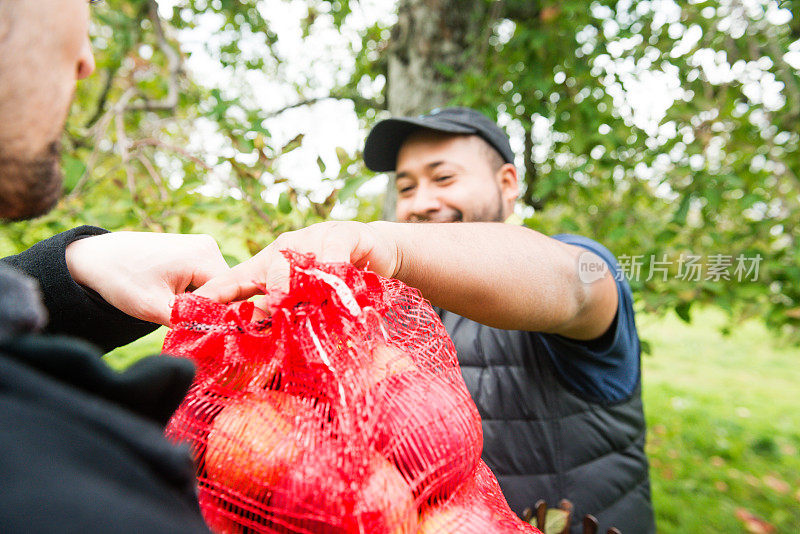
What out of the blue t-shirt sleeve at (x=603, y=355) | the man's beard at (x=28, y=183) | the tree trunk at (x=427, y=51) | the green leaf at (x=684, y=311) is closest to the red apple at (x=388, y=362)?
the man's beard at (x=28, y=183)

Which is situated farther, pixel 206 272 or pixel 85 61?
pixel 206 272

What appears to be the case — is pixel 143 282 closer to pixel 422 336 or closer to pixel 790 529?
pixel 422 336

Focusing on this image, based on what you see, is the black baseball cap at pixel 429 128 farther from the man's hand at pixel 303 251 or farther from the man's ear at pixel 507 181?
the man's hand at pixel 303 251

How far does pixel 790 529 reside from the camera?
132 inches

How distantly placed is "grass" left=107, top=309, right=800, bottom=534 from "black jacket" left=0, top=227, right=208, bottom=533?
8.46 feet

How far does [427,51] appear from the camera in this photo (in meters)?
3.38

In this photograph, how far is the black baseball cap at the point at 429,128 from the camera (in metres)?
2.14

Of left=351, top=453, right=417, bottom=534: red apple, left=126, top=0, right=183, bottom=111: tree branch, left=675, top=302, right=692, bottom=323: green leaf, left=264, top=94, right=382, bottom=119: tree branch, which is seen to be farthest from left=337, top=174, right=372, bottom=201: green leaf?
left=264, top=94, right=382, bottom=119: tree branch

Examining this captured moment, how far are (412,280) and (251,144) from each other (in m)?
1.31

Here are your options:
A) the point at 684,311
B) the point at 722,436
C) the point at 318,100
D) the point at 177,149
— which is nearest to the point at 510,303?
the point at 177,149

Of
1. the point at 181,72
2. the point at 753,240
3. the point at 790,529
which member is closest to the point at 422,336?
the point at 753,240

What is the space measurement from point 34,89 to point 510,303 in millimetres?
959

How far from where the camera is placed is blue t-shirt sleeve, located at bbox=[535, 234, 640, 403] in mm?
1536

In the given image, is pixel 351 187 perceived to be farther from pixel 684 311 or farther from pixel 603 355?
pixel 684 311
